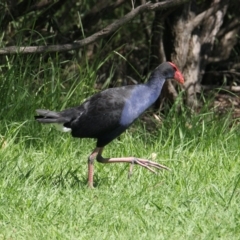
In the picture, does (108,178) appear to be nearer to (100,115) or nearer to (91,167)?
(91,167)

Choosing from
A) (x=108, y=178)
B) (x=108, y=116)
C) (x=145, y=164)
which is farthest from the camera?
(x=108, y=178)

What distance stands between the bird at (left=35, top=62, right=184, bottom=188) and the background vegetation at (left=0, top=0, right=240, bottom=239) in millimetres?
188

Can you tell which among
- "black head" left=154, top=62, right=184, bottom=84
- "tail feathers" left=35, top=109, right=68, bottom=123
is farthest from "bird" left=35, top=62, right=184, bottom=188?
"black head" left=154, top=62, right=184, bottom=84

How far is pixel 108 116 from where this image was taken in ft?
18.9

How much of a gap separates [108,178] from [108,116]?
51 cm

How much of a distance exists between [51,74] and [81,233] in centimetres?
294

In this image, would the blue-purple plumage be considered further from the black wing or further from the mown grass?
the mown grass

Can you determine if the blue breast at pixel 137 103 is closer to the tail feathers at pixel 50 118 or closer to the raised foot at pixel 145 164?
the raised foot at pixel 145 164

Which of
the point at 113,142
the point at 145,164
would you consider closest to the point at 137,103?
the point at 145,164

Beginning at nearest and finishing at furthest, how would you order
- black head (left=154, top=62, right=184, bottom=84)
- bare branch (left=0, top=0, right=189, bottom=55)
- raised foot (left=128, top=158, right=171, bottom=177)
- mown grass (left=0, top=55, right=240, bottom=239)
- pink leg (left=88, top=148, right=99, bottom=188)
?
mown grass (left=0, top=55, right=240, bottom=239)
pink leg (left=88, top=148, right=99, bottom=188)
raised foot (left=128, top=158, right=171, bottom=177)
black head (left=154, top=62, right=184, bottom=84)
bare branch (left=0, top=0, right=189, bottom=55)

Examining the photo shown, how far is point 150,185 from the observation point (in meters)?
5.71

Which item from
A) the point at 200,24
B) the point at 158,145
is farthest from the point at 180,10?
the point at 158,145

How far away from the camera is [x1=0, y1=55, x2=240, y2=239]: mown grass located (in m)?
4.90

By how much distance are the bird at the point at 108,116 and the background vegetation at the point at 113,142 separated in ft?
0.62
